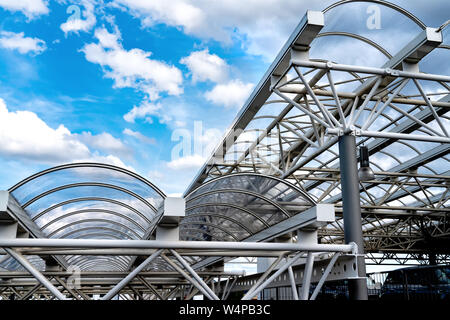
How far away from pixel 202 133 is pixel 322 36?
1228cm

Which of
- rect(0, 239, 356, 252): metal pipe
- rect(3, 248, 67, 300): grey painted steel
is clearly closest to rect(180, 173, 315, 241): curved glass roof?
rect(0, 239, 356, 252): metal pipe

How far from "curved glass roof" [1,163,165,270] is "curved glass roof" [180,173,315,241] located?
134 cm

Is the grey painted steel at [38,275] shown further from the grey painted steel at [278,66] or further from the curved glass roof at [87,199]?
the grey painted steel at [278,66]

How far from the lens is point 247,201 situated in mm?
10281

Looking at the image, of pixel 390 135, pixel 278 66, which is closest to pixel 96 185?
pixel 278 66

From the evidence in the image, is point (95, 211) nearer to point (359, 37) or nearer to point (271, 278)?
point (271, 278)

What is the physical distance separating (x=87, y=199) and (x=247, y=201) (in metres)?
3.74

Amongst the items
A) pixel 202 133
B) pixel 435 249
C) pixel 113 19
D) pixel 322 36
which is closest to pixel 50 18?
pixel 113 19

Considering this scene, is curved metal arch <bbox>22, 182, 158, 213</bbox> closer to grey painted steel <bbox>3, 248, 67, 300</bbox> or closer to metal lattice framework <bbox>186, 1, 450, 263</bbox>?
grey painted steel <bbox>3, 248, 67, 300</bbox>

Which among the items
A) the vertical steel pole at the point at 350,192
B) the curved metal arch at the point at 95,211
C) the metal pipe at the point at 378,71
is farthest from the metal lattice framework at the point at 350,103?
the curved metal arch at the point at 95,211

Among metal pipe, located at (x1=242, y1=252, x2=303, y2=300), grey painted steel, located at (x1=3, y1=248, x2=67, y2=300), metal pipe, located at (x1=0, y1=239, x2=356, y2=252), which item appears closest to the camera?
metal pipe, located at (x1=0, y1=239, x2=356, y2=252)

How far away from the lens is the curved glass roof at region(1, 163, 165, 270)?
8.26 metres

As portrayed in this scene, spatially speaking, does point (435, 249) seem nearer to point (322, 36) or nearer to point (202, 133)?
point (202, 133)
